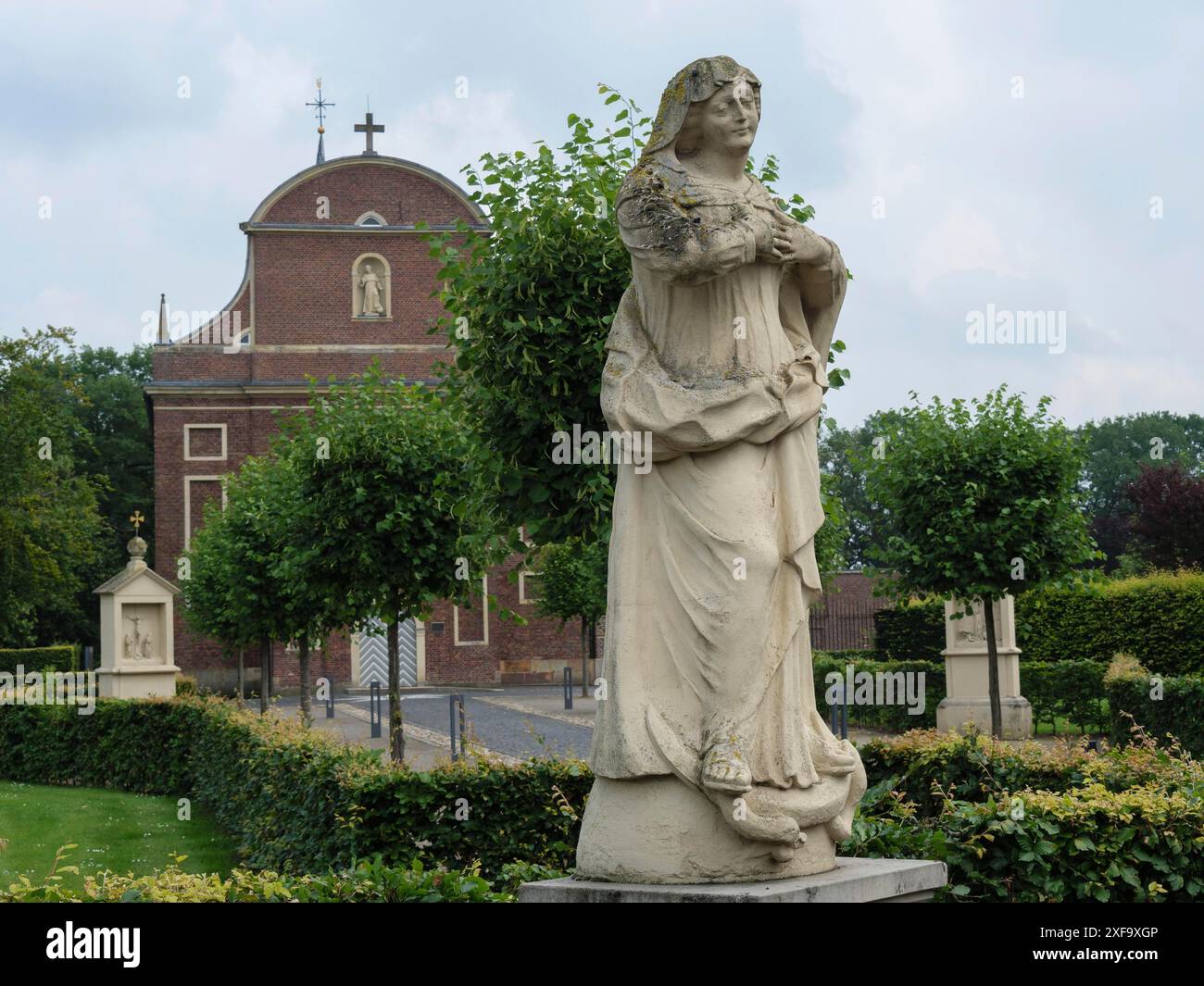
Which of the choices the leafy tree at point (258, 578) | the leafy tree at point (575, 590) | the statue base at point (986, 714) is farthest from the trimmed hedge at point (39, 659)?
the statue base at point (986, 714)

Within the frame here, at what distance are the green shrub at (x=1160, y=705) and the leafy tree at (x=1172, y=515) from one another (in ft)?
78.6

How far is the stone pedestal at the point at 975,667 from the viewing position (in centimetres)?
2345

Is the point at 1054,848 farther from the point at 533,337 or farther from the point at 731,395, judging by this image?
the point at 533,337

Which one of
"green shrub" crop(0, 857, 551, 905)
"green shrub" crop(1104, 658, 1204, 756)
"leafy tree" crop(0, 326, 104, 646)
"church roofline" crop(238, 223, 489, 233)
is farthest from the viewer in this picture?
"church roofline" crop(238, 223, 489, 233)

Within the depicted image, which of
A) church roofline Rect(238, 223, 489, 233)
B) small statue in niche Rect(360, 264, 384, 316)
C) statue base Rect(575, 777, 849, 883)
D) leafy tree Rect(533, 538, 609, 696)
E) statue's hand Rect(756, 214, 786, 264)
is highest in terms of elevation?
church roofline Rect(238, 223, 489, 233)

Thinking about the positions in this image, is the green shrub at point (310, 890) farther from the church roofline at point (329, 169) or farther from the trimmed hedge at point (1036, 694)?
the church roofline at point (329, 169)

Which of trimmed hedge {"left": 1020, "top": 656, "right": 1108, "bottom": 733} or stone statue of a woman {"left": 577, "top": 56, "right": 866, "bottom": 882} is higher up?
stone statue of a woman {"left": 577, "top": 56, "right": 866, "bottom": 882}

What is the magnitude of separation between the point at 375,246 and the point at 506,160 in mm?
33885

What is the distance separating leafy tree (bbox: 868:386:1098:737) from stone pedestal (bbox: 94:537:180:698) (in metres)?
13.4

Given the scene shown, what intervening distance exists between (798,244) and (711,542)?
1125 millimetres

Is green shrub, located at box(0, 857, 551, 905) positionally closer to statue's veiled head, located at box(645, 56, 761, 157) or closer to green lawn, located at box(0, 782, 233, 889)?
statue's veiled head, located at box(645, 56, 761, 157)

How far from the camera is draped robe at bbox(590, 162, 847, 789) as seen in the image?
4898mm

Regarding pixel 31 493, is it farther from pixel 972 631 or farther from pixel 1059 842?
pixel 1059 842

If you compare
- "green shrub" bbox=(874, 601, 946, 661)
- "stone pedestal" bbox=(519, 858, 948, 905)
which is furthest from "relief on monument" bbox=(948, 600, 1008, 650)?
"stone pedestal" bbox=(519, 858, 948, 905)
